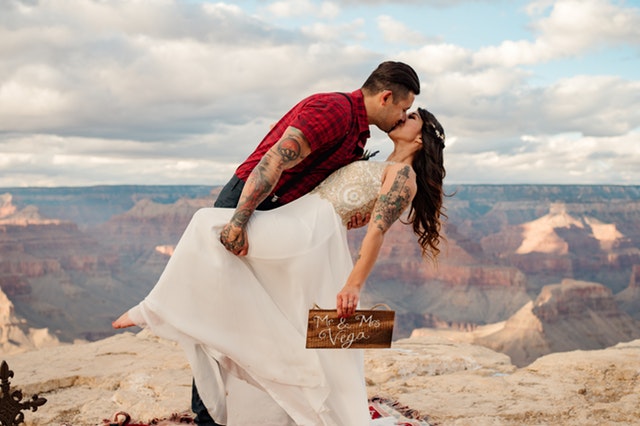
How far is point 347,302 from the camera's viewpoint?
316 cm

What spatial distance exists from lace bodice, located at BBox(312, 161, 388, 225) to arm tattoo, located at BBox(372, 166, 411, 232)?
0.11 meters

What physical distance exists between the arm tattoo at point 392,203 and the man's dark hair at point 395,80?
0.39m

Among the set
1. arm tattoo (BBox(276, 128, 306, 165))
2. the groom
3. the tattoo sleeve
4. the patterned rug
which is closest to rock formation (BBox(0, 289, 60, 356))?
the patterned rug

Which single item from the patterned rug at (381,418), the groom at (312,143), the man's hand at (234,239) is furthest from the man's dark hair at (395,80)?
the patterned rug at (381,418)

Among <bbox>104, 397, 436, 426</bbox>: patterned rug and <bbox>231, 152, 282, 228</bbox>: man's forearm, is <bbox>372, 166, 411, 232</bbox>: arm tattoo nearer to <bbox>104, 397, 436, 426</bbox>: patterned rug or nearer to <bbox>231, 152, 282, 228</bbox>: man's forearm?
<bbox>231, 152, 282, 228</bbox>: man's forearm

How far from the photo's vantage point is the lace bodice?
3.33 meters

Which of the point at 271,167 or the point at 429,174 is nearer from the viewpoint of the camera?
the point at 271,167

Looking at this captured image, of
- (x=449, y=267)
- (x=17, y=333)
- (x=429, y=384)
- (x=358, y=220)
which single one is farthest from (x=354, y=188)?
(x=449, y=267)

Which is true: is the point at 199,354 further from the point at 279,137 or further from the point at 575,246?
the point at 575,246

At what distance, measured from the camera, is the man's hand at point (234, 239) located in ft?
10.4

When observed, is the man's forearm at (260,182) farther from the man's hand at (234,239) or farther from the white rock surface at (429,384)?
the white rock surface at (429,384)

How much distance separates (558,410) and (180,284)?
11.3ft

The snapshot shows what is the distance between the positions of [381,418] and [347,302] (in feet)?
6.77

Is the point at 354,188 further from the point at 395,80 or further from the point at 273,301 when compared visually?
the point at 273,301
